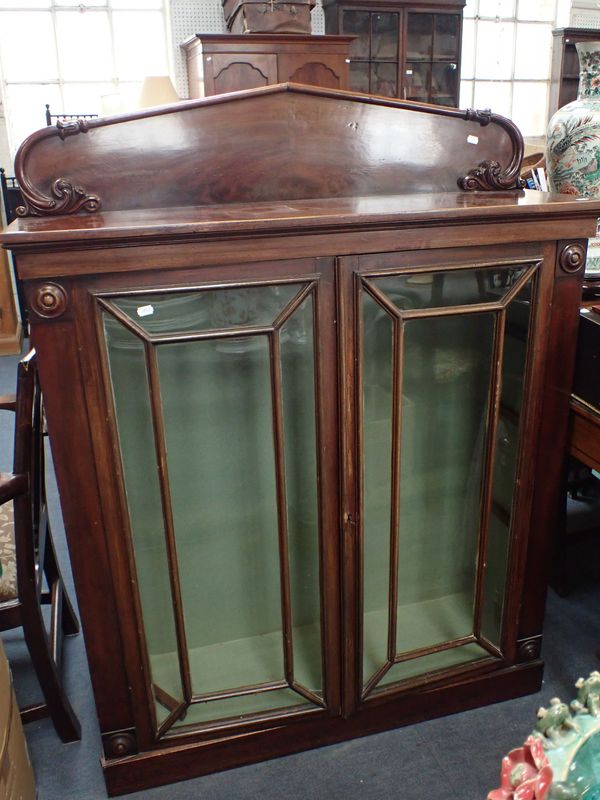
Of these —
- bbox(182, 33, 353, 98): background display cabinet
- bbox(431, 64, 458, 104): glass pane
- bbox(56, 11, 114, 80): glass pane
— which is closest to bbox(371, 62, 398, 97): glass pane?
bbox(431, 64, 458, 104): glass pane

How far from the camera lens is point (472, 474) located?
158cm

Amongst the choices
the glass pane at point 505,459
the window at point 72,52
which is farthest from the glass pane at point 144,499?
the window at point 72,52

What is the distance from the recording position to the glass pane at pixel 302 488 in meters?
1.32

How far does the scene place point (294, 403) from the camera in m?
1.37

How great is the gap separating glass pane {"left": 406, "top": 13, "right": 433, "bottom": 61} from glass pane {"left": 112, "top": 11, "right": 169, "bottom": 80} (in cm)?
192

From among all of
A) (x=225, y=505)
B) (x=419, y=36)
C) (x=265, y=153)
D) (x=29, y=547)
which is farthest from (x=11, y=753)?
Answer: (x=419, y=36)

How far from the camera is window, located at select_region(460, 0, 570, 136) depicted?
639 centimetres

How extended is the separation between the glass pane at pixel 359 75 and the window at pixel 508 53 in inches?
49.3

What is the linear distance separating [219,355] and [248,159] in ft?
1.38

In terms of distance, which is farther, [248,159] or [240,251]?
[248,159]

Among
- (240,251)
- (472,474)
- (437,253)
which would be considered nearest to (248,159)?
(240,251)

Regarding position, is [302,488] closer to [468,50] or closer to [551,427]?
[551,427]

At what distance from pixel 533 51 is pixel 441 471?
6.36m

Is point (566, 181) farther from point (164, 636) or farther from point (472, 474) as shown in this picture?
point (164, 636)
